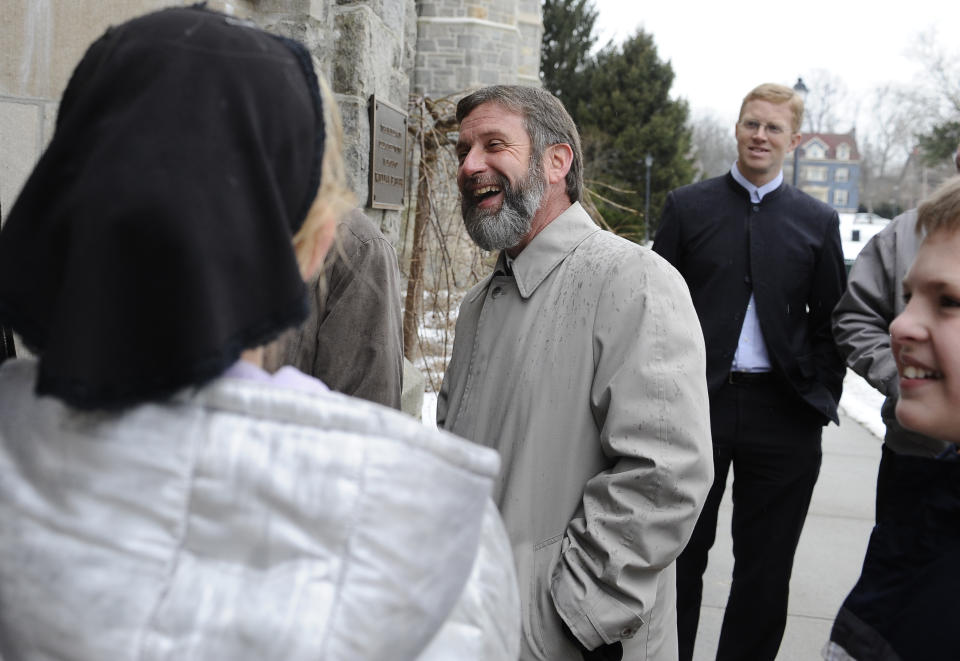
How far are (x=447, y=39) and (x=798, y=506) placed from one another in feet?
53.2

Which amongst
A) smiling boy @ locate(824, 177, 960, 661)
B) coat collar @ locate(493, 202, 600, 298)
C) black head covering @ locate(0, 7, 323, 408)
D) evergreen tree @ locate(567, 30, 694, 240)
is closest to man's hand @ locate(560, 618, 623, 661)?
smiling boy @ locate(824, 177, 960, 661)

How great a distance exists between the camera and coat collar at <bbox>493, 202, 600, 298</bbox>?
216cm

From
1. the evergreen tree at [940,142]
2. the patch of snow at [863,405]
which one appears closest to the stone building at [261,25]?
the patch of snow at [863,405]

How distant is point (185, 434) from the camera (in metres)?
0.76

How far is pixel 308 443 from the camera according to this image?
0.77 m

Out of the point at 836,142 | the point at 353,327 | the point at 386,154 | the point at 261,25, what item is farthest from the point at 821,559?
the point at 836,142

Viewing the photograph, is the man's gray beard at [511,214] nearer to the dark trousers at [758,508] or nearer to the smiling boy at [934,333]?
the smiling boy at [934,333]

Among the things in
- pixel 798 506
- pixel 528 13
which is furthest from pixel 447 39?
pixel 798 506

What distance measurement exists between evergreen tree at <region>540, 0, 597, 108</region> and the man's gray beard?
29.7 meters

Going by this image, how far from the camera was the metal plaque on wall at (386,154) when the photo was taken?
403 centimetres

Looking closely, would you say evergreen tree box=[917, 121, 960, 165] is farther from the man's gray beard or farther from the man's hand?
the man's hand

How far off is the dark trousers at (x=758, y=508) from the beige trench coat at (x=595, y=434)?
1.30m

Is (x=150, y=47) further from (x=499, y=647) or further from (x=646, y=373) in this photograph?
(x=646, y=373)

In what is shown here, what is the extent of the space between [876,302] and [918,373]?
1.79 metres
